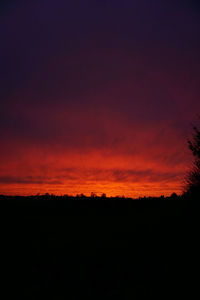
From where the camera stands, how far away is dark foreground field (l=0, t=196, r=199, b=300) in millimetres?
6008

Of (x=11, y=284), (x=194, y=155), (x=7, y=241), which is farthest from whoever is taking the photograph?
(x=194, y=155)

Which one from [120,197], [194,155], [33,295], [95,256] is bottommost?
[33,295]

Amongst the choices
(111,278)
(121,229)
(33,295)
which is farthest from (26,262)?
(121,229)

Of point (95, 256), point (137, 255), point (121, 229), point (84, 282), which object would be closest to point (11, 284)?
point (84, 282)

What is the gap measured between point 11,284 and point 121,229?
4638mm

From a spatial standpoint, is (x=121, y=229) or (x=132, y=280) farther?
(x=121, y=229)

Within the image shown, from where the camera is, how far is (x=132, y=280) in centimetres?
630

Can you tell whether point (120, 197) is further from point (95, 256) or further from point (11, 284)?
point (11, 284)

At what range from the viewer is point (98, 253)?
7.65 m

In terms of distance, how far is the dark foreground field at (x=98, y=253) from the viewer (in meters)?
6.01

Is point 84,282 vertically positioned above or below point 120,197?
below

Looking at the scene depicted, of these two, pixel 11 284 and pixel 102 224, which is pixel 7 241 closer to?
pixel 11 284

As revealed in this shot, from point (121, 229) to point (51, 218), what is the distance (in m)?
3.32

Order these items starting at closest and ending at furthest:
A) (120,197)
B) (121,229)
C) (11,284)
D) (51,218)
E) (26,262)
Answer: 1. (11,284)
2. (26,262)
3. (121,229)
4. (51,218)
5. (120,197)
